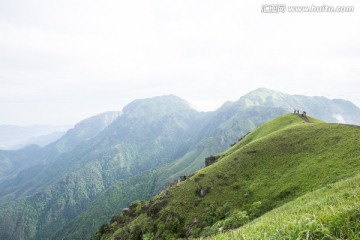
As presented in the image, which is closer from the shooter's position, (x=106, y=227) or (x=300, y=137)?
(x=300, y=137)

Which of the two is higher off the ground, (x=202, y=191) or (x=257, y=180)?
(x=257, y=180)

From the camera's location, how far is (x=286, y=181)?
63.4 meters

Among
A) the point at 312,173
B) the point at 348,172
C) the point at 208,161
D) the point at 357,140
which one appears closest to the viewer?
the point at 348,172

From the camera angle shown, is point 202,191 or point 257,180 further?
point 202,191

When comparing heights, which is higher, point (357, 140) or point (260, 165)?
point (357, 140)

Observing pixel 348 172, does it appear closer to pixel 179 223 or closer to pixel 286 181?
pixel 286 181

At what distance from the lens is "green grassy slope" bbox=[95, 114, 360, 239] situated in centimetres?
5769

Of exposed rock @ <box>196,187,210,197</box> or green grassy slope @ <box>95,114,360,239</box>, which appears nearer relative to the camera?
green grassy slope @ <box>95,114,360,239</box>

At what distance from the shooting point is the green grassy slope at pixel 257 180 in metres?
57.7

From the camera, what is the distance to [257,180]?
71688 millimetres

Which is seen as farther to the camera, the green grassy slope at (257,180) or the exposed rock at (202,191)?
the exposed rock at (202,191)

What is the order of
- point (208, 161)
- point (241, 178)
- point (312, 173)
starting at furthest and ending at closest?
1. point (208, 161)
2. point (241, 178)
3. point (312, 173)

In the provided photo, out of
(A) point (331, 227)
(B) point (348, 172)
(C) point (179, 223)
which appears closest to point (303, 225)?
(A) point (331, 227)

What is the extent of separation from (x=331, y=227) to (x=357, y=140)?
219 ft
